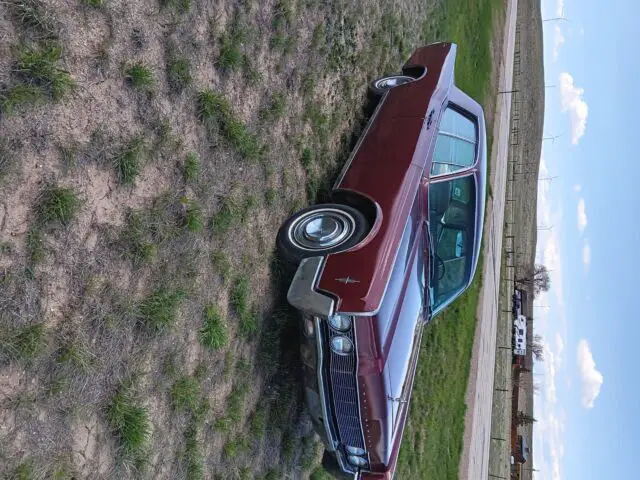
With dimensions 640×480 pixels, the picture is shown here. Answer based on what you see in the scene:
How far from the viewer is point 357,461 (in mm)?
5434

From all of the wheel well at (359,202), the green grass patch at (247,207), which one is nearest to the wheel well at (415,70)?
the wheel well at (359,202)

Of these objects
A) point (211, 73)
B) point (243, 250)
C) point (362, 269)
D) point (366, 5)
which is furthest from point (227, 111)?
point (366, 5)

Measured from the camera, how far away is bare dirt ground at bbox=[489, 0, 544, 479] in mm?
15898

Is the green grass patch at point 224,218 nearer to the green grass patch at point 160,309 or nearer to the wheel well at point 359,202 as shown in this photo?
the green grass patch at point 160,309

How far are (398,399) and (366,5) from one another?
206 inches

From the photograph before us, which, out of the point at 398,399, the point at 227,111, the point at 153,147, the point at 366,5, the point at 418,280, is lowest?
the point at 398,399

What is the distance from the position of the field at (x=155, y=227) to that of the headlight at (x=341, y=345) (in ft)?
2.20

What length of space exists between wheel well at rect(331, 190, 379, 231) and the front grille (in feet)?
3.94

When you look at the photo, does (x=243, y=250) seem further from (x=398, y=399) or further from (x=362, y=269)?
(x=398, y=399)

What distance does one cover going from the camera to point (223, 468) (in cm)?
456

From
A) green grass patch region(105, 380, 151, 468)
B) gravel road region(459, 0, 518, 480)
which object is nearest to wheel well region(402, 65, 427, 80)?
green grass patch region(105, 380, 151, 468)

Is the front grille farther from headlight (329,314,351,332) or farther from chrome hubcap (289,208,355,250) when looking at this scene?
chrome hubcap (289,208,355,250)

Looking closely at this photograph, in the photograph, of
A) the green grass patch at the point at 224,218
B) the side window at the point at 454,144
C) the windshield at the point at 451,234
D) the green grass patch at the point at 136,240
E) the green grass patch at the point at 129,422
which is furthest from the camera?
the side window at the point at 454,144

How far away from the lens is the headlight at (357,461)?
5.39 meters
